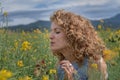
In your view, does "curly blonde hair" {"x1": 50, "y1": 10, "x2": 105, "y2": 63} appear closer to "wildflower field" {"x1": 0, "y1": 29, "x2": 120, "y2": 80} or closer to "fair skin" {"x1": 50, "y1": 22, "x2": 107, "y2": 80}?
"fair skin" {"x1": 50, "y1": 22, "x2": 107, "y2": 80}

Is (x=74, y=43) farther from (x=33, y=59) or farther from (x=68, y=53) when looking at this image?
(x=33, y=59)

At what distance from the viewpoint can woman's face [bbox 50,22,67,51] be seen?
3.71 m

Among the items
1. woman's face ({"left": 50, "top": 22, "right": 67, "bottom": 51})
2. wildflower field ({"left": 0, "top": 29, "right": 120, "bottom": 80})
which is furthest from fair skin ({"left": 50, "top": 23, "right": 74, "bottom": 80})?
wildflower field ({"left": 0, "top": 29, "right": 120, "bottom": 80})

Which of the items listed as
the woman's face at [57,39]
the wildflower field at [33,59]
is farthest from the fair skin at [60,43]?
the wildflower field at [33,59]

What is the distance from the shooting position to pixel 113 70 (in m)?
4.11

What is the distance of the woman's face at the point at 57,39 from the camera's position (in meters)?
3.71

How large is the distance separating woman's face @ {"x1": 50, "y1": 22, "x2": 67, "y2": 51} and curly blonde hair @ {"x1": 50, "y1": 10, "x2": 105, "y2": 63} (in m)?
0.05

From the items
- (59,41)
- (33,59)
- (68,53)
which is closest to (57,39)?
(59,41)

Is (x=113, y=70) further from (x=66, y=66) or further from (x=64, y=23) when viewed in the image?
(x=66, y=66)

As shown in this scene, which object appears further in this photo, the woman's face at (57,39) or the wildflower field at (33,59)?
the wildflower field at (33,59)

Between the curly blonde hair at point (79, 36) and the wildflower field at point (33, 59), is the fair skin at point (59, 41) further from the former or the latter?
the wildflower field at point (33, 59)

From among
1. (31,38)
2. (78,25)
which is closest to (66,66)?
(78,25)

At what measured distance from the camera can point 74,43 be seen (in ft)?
12.6

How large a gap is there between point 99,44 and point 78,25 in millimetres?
284
